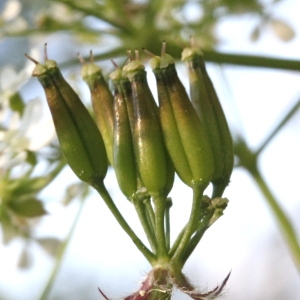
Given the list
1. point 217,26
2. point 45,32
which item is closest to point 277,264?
point 217,26

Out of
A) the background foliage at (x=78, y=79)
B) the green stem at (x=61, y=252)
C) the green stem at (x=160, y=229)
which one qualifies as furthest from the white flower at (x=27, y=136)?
the green stem at (x=160, y=229)

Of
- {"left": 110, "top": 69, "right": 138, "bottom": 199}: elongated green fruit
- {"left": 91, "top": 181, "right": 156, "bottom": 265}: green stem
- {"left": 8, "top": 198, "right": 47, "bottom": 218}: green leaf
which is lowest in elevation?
{"left": 91, "top": 181, "right": 156, "bottom": 265}: green stem

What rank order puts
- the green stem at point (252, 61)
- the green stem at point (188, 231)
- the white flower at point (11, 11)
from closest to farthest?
the green stem at point (188, 231) → the green stem at point (252, 61) → the white flower at point (11, 11)

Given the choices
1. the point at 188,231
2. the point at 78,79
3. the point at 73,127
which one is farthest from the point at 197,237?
the point at 78,79

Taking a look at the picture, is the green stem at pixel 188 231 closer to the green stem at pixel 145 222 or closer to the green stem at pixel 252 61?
the green stem at pixel 145 222

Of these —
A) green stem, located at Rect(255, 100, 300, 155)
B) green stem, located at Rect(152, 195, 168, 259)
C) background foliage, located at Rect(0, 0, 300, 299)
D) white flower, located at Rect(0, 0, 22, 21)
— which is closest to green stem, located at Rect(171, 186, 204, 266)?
green stem, located at Rect(152, 195, 168, 259)

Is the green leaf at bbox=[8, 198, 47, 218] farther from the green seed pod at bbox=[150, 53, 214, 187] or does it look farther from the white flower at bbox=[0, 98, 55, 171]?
the green seed pod at bbox=[150, 53, 214, 187]
